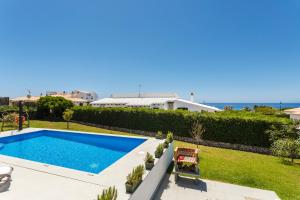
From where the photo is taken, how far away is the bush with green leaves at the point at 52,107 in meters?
27.2

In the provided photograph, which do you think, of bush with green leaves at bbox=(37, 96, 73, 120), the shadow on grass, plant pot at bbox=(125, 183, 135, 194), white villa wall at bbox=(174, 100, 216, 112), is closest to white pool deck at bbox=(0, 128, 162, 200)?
plant pot at bbox=(125, 183, 135, 194)

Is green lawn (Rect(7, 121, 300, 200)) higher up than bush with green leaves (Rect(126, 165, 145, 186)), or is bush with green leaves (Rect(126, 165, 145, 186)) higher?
bush with green leaves (Rect(126, 165, 145, 186))

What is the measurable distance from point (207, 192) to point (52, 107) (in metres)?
27.3

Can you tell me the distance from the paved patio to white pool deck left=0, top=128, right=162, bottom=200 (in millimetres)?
2136

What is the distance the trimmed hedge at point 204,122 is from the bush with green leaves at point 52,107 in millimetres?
6293

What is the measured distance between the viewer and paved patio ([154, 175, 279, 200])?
7.23 meters

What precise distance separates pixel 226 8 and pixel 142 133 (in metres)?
17.2

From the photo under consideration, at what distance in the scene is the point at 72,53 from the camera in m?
29.0

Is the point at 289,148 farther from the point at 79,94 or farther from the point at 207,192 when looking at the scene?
the point at 79,94

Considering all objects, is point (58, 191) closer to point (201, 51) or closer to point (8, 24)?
point (8, 24)

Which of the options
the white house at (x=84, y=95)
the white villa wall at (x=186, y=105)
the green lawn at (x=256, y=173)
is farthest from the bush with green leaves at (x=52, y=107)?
the white house at (x=84, y=95)

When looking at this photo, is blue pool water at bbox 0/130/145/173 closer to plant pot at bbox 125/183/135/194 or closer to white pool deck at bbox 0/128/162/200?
white pool deck at bbox 0/128/162/200

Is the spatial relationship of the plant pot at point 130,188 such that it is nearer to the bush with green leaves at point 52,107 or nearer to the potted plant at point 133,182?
the potted plant at point 133,182

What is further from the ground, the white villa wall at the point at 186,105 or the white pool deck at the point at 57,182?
the white villa wall at the point at 186,105
